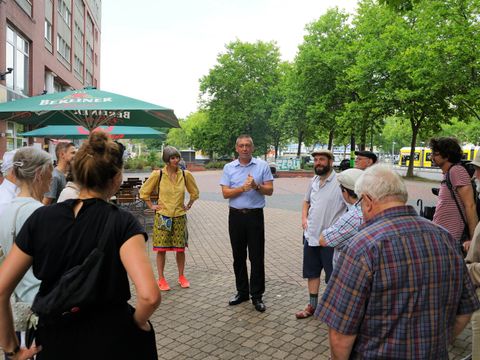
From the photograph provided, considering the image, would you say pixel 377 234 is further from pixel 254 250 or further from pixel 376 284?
pixel 254 250

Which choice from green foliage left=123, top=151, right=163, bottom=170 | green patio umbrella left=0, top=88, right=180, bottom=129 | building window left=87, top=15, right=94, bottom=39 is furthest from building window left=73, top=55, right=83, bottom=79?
green patio umbrella left=0, top=88, right=180, bottom=129

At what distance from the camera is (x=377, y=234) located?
187cm

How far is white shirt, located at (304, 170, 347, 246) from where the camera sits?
4266mm

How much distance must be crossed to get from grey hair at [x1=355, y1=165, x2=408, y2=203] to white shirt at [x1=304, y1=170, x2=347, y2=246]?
2.23m

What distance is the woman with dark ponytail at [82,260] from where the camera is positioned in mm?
1705

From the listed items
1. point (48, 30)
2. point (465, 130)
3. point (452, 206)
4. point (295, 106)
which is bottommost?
point (452, 206)

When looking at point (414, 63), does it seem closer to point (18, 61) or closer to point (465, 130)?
point (18, 61)

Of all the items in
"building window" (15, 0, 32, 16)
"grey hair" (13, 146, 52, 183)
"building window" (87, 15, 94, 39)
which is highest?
"building window" (87, 15, 94, 39)

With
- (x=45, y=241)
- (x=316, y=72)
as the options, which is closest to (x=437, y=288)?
(x=45, y=241)

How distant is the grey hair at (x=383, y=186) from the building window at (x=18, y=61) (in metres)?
18.9

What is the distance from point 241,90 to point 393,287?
151ft

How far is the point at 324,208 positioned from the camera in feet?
14.0

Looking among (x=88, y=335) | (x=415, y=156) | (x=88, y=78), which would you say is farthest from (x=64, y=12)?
(x=415, y=156)

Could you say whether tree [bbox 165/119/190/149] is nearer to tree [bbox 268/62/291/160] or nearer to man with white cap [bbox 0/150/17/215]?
tree [bbox 268/62/291/160]
